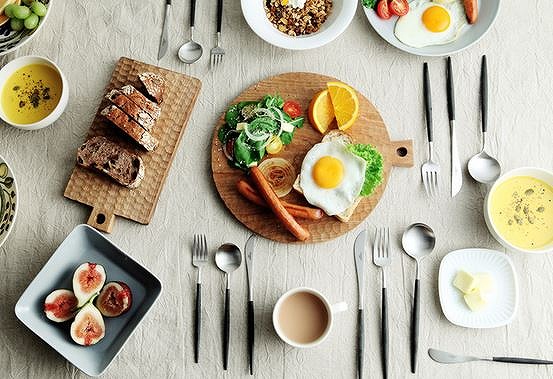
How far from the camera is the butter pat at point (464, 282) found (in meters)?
2.45

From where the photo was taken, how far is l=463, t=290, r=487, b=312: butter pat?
2457 millimetres

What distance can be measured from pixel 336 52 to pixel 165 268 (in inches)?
46.2

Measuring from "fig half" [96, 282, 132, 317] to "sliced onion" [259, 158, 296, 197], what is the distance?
2.31 ft

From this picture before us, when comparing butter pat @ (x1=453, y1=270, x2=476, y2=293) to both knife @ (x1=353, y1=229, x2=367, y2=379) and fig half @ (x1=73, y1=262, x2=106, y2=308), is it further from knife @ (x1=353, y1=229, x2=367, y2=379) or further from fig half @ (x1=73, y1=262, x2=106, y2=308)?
fig half @ (x1=73, y1=262, x2=106, y2=308)

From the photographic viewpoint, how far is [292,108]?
8.71ft

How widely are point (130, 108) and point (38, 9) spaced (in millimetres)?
600

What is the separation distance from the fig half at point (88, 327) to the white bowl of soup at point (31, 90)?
80 cm

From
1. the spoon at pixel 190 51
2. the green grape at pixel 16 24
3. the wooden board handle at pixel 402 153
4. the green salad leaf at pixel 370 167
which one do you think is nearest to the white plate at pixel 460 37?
the wooden board handle at pixel 402 153

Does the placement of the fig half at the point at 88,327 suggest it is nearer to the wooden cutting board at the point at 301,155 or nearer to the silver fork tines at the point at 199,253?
the silver fork tines at the point at 199,253

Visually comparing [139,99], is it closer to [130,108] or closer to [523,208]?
[130,108]

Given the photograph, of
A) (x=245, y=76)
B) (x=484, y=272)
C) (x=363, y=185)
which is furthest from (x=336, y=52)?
(x=484, y=272)

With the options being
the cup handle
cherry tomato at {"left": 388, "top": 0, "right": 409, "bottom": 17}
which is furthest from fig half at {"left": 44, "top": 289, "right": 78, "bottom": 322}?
cherry tomato at {"left": 388, "top": 0, "right": 409, "bottom": 17}

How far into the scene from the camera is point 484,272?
2508 millimetres

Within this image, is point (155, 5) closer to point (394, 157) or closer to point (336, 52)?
point (336, 52)
